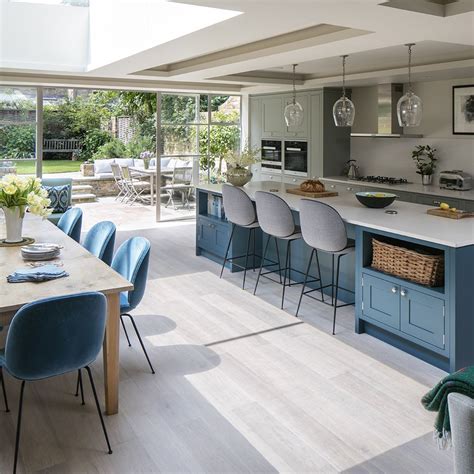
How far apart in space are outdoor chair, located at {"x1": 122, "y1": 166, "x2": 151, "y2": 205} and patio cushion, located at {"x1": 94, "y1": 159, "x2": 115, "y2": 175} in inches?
41.1

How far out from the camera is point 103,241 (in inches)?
162

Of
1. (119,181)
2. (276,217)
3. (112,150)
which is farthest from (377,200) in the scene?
(112,150)

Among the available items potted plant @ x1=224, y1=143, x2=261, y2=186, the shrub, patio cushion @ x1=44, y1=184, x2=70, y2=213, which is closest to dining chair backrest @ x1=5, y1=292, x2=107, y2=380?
potted plant @ x1=224, y1=143, x2=261, y2=186

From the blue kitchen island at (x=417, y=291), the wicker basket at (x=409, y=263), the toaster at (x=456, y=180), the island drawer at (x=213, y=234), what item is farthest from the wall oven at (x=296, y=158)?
the wicker basket at (x=409, y=263)

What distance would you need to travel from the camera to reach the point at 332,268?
16.3 ft

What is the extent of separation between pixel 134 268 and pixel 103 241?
0.83m

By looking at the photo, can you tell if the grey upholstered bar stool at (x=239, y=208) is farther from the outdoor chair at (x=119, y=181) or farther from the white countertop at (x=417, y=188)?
the outdoor chair at (x=119, y=181)

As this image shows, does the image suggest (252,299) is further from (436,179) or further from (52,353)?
(436,179)

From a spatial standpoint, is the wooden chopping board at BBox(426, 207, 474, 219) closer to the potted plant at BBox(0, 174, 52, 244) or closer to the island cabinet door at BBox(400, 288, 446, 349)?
the island cabinet door at BBox(400, 288, 446, 349)

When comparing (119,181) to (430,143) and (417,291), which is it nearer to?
(430,143)

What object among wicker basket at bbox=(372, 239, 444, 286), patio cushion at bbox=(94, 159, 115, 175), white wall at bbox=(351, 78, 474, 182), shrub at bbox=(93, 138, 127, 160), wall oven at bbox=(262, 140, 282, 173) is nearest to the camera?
wicker basket at bbox=(372, 239, 444, 286)

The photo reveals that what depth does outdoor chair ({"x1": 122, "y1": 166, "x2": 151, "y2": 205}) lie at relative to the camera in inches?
464

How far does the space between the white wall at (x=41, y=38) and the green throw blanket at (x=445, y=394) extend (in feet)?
20.3

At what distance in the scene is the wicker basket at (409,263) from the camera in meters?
3.65
